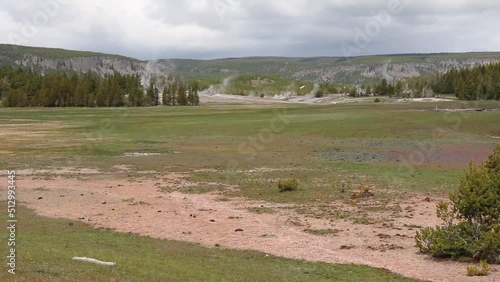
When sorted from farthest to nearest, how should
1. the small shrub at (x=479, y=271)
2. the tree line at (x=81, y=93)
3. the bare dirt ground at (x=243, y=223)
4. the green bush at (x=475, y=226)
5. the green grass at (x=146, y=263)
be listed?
the tree line at (x=81, y=93)
the bare dirt ground at (x=243, y=223)
the green bush at (x=475, y=226)
the small shrub at (x=479, y=271)
the green grass at (x=146, y=263)

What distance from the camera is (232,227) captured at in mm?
22391

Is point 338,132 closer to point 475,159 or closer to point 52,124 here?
point 475,159

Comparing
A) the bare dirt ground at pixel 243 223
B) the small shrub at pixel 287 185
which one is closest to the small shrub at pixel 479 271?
the bare dirt ground at pixel 243 223

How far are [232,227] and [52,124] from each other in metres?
70.8

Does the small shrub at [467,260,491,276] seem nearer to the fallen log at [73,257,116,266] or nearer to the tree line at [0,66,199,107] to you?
the fallen log at [73,257,116,266]

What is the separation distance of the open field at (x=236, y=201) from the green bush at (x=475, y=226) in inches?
22.9

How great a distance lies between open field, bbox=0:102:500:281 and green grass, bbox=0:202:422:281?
0.17ft

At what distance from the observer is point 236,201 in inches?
1108

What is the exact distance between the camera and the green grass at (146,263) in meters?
13.7

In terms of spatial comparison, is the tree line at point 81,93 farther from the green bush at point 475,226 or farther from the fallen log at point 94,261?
the green bush at point 475,226

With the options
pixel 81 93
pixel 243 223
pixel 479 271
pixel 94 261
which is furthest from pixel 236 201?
pixel 81 93

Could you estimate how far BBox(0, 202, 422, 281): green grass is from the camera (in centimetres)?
1370

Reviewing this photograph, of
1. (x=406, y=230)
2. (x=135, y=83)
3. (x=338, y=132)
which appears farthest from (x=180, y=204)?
(x=135, y=83)

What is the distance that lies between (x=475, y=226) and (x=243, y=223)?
9.18m
